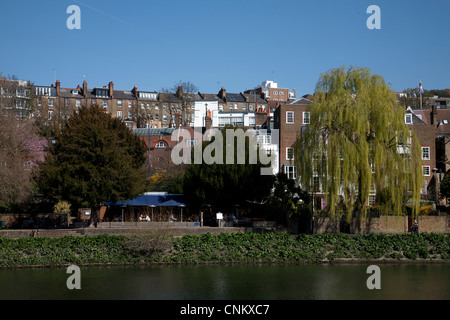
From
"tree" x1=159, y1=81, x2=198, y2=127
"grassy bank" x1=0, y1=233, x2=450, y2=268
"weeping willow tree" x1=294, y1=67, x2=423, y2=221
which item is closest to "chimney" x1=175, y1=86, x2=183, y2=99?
"tree" x1=159, y1=81, x2=198, y2=127

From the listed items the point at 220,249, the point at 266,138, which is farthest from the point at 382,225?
the point at 266,138

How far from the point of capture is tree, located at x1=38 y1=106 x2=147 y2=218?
42.7 meters

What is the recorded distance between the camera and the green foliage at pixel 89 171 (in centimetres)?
4266

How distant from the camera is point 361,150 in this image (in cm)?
3762

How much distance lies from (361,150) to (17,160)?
29563mm

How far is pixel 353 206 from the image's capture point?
39062 mm

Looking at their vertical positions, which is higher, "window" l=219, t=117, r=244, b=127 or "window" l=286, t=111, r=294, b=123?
"window" l=219, t=117, r=244, b=127

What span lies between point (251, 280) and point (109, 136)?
758 inches

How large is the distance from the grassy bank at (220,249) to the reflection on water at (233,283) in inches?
51.5

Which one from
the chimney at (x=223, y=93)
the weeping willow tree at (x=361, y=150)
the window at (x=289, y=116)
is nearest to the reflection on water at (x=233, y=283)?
the weeping willow tree at (x=361, y=150)

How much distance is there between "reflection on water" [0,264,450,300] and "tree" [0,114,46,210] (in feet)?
38.6

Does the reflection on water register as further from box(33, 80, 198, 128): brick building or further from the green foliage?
box(33, 80, 198, 128): brick building

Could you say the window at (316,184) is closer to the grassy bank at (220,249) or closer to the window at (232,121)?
the grassy bank at (220,249)

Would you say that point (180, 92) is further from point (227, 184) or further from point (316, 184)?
point (316, 184)
